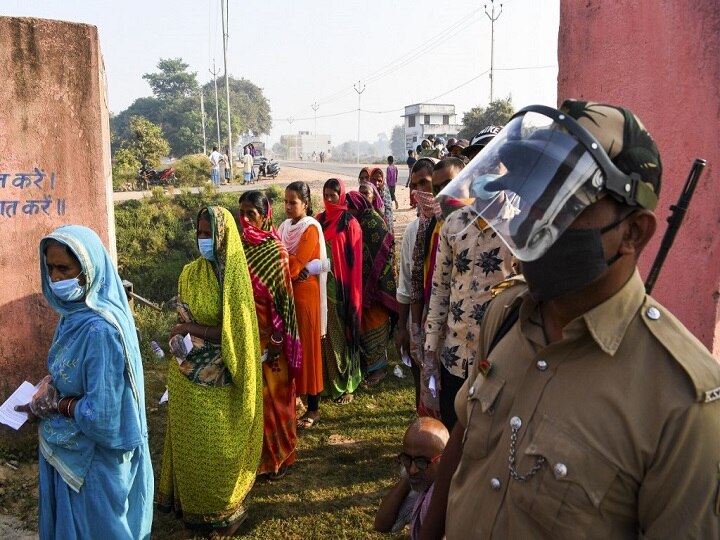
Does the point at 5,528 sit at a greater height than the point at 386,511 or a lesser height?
lesser

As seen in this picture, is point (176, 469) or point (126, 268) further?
point (126, 268)

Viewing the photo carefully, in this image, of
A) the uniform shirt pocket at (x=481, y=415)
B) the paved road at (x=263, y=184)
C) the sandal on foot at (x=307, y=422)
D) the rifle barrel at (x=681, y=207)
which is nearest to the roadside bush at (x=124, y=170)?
the paved road at (x=263, y=184)

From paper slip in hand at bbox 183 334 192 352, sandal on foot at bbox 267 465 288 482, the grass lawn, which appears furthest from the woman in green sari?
sandal on foot at bbox 267 465 288 482

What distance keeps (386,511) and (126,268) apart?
36.0 feet

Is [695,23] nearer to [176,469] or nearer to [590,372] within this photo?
[590,372]

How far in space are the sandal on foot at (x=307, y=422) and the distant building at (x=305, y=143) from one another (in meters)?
88.3

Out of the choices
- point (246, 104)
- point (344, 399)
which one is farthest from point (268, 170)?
point (246, 104)

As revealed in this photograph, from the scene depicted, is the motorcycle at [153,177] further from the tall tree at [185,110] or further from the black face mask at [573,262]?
the tall tree at [185,110]

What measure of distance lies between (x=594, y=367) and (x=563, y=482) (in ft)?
0.76

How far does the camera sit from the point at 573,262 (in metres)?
1.19

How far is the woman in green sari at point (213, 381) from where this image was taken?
329 cm

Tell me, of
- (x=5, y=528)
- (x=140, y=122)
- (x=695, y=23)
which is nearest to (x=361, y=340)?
(x=5, y=528)

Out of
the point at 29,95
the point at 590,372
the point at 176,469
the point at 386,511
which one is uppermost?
the point at 29,95

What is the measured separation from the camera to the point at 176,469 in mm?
3361
